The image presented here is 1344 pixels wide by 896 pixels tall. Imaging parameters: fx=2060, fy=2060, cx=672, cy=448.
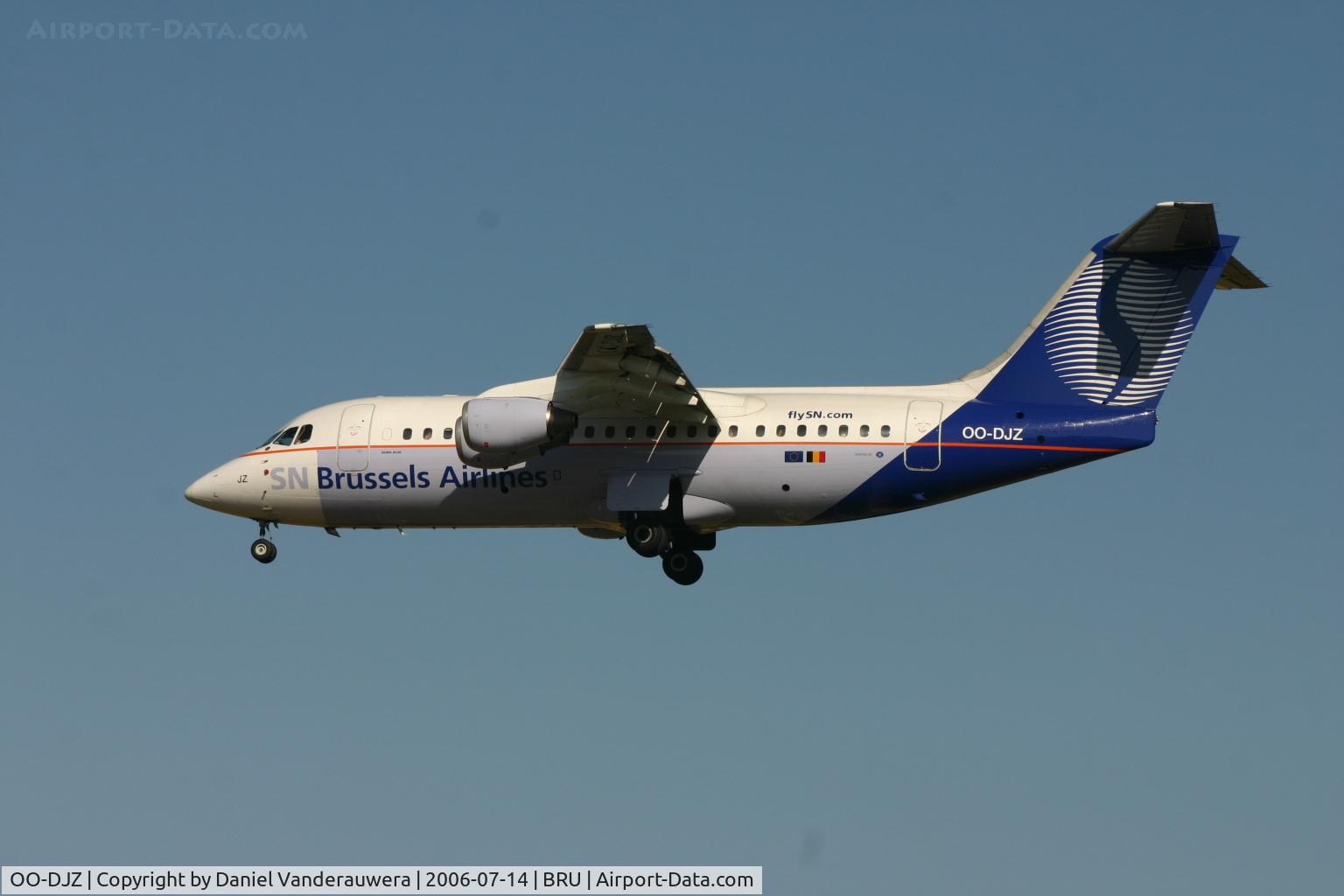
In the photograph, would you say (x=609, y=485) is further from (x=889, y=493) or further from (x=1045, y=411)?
(x=1045, y=411)

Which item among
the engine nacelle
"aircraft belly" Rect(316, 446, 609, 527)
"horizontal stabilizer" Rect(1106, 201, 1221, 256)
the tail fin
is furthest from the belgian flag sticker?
"horizontal stabilizer" Rect(1106, 201, 1221, 256)

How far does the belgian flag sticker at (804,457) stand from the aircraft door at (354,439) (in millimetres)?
6540

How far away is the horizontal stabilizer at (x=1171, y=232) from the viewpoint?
27172mm

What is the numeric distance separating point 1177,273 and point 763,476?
641 cm

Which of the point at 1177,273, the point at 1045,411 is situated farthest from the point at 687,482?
the point at 1177,273

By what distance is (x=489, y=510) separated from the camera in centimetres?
3073

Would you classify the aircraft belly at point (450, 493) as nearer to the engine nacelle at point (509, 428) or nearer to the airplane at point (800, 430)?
the airplane at point (800, 430)

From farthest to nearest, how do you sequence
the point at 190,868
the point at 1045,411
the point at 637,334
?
the point at 1045,411, the point at 637,334, the point at 190,868

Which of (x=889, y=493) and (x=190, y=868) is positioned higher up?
(x=889, y=493)

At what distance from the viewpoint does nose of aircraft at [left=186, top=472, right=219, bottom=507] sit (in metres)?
32.3

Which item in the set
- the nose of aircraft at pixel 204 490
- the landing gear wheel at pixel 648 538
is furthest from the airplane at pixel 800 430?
the nose of aircraft at pixel 204 490

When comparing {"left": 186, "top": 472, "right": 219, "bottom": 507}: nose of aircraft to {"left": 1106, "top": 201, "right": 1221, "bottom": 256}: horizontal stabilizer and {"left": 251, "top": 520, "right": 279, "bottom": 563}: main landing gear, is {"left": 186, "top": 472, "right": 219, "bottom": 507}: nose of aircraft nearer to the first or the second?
{"left": 251, "top": 520, "right": 279, "bottom": 563}: main landing gear

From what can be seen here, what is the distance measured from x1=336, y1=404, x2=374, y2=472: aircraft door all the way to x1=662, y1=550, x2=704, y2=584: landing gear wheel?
4.78m

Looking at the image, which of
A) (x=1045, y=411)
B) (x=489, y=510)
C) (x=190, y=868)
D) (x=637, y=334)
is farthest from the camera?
(x=489, y=510)
